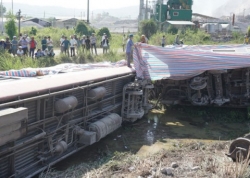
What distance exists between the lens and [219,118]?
1191 cm

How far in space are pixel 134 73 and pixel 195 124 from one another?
2.44 meters

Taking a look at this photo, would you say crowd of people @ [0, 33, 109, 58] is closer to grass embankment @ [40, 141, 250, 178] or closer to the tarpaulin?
the tarpaulin

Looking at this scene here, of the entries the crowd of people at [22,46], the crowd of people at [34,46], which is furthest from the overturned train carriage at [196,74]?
the crowd of people at [22,46]

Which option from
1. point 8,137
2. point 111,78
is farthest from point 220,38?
point 8,137

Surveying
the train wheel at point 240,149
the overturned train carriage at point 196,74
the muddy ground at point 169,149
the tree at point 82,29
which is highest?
the tree at point 82,29

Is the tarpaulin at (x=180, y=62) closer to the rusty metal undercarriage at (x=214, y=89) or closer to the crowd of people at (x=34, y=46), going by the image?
the rusty metal undercarriage at (x=214, y=89)

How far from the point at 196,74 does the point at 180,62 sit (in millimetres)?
639

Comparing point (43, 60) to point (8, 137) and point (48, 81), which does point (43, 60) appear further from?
point (8, 137)

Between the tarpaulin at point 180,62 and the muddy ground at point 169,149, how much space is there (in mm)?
1515

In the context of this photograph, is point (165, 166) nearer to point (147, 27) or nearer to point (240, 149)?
point (240, 149)

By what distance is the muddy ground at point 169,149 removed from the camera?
6559mm

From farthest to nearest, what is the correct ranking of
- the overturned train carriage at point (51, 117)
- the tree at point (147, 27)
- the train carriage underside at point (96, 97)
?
1. the tree at point (147, 27)
2. the train carriage underside at point (96, 97)
3. the overturned train carriage at point (51, 117)

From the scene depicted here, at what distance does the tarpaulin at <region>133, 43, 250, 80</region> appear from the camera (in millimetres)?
11133

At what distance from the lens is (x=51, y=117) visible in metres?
7.20
